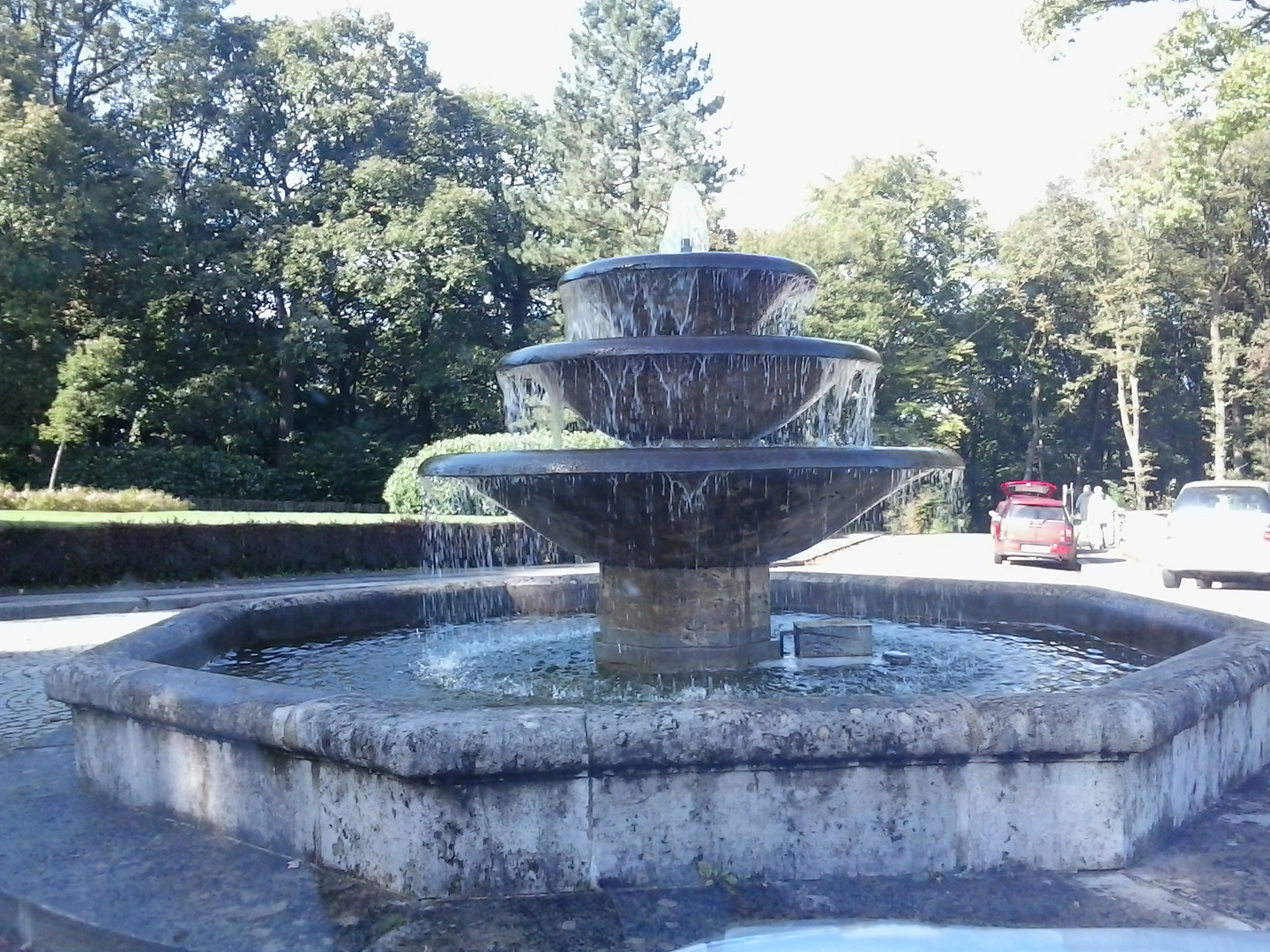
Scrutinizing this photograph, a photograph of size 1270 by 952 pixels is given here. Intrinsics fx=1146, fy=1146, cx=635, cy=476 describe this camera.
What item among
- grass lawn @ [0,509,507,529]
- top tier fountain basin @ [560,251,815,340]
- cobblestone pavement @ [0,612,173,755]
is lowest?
cobblestone pavement @ [0,612,173,755]

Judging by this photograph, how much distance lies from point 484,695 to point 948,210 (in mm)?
41774

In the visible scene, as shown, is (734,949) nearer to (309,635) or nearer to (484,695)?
(484,695)

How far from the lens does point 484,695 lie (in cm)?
592

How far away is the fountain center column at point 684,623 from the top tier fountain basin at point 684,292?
1.48 metres

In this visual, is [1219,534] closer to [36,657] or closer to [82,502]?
[36,657]

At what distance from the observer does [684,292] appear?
6.66 m

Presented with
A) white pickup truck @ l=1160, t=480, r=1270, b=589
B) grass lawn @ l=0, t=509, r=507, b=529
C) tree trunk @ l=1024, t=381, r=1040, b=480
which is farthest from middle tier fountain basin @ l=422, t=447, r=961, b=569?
tree trunk @ l=1024, t=381, r=1040, b=480

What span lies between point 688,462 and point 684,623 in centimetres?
142

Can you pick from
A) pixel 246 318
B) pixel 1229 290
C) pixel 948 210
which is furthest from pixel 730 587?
pixel 1229 290

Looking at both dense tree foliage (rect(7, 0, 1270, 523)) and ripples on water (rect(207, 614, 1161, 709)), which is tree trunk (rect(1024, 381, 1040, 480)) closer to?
dense tree foliage (rect(7, 0, 1270, 523))

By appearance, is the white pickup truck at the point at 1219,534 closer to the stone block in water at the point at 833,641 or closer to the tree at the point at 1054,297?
the stone block in water at the point at 833,641

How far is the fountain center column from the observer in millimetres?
6531

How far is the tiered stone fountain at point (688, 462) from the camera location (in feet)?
19.0

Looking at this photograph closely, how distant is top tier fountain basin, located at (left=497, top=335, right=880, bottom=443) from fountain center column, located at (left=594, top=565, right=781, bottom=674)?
2.70 feet
